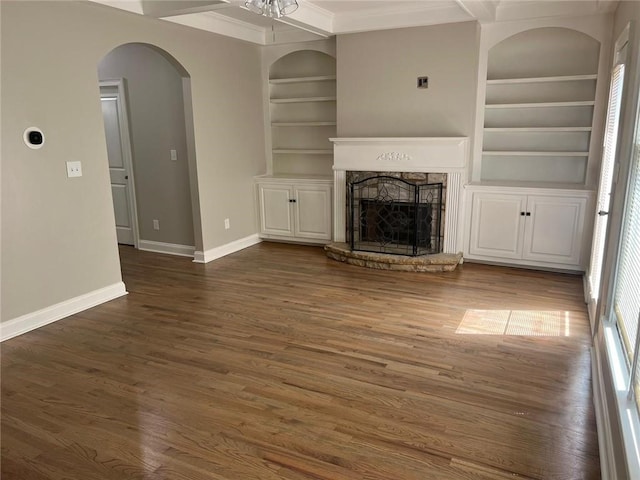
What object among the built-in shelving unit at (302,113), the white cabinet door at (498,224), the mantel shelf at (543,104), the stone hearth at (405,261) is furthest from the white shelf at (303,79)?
the white cabinet door at (498,224)

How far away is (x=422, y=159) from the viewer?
5.08 m

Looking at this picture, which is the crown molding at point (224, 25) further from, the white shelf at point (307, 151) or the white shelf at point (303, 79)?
the white shelf at point (307, 151)

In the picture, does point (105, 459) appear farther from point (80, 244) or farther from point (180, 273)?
point (180, 273)

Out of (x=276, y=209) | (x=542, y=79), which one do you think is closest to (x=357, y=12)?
(x=542, y=79)

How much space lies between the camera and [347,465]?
85.2 inches

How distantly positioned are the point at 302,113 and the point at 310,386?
14.2 feet

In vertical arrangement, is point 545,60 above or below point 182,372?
above

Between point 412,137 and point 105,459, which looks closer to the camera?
point 105,459

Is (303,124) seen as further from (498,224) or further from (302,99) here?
(498,224)

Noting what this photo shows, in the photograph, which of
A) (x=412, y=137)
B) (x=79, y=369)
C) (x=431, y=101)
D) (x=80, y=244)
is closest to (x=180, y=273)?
(x=80, y=244)

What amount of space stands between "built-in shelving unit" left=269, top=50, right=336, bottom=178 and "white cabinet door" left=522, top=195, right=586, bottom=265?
2.54 meters

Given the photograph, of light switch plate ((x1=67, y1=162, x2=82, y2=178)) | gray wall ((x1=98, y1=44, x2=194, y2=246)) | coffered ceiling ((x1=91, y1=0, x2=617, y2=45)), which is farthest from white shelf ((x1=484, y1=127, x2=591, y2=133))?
light switch plate ((x1=67, y1=162, x2=82, y2=178))

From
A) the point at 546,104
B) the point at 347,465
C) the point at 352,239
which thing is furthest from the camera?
the point at 352,239

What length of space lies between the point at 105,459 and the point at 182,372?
32.1 inches
